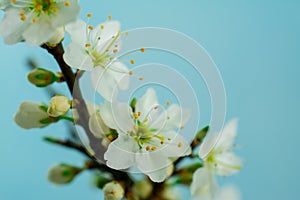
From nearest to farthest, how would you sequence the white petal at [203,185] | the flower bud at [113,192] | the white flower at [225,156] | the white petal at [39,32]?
the white petal at [39,32] < the flower bud at [113,192] < the white petal at [203,185] < the white flower at [225,156]

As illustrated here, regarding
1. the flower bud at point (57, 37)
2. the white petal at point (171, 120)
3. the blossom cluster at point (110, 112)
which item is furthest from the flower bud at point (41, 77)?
the white petal at point (171, 120)

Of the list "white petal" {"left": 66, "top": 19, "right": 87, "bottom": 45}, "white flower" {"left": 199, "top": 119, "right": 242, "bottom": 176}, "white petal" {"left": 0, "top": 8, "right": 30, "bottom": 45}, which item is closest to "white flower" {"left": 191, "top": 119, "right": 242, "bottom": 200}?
"white flower" {"left": 199, "top": 119, "right": 242, "bottom": 176}

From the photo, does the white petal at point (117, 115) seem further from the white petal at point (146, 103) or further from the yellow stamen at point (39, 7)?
the yellow stamen at point (39, 7)

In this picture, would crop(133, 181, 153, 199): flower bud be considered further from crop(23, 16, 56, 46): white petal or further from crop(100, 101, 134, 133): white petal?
crop(23, 16, 56, 46): white petal

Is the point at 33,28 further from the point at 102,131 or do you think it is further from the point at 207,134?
the point at 207,134

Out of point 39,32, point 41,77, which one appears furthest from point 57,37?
point 41,77

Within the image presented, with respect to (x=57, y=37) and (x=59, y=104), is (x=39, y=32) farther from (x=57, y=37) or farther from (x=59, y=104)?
(x=59, y=104)
